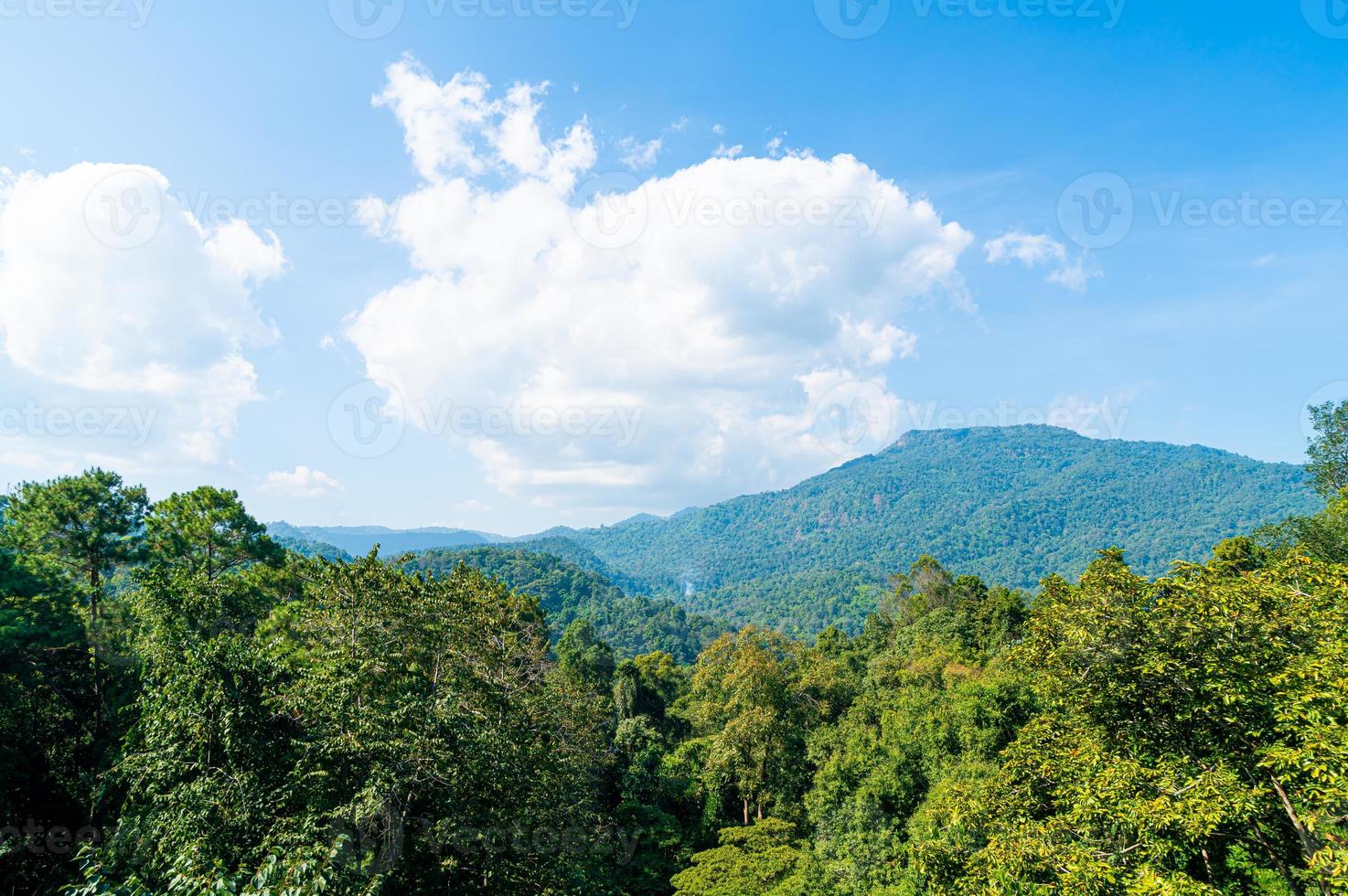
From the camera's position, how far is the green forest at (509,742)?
8.21 metres

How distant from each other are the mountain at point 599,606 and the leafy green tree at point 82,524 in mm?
114310

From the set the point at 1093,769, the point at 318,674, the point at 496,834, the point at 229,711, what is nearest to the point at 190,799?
the point at 229,711

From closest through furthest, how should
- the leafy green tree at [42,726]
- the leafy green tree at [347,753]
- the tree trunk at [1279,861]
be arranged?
the tree trunk at [1279,861] < the leafy green tree at [347,753] < the leafy green tree at [42,726]

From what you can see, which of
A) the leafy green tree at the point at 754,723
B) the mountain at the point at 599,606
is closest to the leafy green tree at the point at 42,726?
the leafy green tree at the point at 754,723

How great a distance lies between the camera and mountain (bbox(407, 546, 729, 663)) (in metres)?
144

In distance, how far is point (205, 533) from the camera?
21.8 m

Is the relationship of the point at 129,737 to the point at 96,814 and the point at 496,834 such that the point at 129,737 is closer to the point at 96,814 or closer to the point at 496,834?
the point at 96,814

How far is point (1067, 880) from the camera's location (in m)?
7.96

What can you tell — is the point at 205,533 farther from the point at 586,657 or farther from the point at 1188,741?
the point at 586,657

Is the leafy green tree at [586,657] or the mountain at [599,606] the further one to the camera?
the mountain at [599,606]

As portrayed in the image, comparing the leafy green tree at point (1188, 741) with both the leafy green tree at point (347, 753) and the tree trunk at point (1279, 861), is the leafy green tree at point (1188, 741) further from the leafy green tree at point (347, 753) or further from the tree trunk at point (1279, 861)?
the leafy green tree at point (347, 753)

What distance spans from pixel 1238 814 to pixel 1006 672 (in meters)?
16.1

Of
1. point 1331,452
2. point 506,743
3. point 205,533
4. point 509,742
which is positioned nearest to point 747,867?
point 509,742

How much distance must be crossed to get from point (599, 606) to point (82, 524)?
480ft
